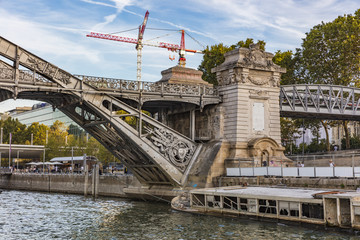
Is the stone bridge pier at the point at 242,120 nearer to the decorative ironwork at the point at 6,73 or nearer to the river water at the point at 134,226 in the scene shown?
the river water at the point at 134,226

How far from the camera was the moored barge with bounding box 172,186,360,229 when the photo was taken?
2644cm

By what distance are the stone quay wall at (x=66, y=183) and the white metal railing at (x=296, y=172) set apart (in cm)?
1263

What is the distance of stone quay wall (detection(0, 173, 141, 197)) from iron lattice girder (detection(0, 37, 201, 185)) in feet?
22.1

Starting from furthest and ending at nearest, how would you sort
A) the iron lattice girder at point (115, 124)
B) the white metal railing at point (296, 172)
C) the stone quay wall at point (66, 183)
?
the stone quay wall at point (66, 183)
the iron lattice girder at point (115, 124)
the white metal railing at point (296, 172)

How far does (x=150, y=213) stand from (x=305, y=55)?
141ft

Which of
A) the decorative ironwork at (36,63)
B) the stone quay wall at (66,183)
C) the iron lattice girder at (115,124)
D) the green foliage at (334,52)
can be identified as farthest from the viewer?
the green foliage at (334,52)

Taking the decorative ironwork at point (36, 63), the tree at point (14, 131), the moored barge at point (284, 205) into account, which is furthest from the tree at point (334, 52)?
the tree at point (14, 131)

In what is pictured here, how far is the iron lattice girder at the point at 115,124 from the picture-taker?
127 feet

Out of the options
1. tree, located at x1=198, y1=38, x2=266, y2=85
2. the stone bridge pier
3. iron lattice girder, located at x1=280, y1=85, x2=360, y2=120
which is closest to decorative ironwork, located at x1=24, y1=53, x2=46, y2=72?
the stone bridge pier

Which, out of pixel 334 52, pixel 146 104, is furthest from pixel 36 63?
pixel 334 52

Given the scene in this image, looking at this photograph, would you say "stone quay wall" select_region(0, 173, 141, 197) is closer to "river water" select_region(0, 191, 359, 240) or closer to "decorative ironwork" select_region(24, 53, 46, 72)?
"river water" select_region(0, 191, 359, 240)

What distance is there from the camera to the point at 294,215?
2950 cm

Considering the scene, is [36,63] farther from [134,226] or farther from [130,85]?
[134,226]

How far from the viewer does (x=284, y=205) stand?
29797 mm
